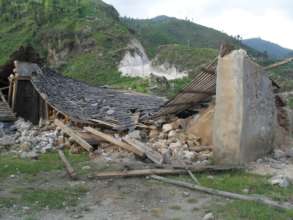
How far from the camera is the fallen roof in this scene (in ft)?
42.2

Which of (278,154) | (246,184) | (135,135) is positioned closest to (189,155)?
(135,135)

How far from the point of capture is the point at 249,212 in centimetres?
622

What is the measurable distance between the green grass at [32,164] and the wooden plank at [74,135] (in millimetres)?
229

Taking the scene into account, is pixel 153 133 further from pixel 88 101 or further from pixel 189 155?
pixel 88 101

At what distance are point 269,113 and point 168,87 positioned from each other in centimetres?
1787

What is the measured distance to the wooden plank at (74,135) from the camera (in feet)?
36.4

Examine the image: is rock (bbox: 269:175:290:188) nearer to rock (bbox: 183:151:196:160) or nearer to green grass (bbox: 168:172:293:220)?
green grass (bbox: 168:172:293:220)

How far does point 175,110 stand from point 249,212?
6591 mm

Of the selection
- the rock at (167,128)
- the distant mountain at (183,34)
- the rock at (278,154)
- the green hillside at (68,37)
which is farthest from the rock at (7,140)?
the distant mountain at (183,34)

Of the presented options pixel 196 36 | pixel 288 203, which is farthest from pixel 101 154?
pixel 196 36

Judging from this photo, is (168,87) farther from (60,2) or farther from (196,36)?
Result: (196,36)

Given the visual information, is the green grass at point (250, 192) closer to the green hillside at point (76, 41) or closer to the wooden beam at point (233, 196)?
the wooden beam at point (233, 196)

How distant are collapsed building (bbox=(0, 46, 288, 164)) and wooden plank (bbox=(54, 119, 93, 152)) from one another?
2cm

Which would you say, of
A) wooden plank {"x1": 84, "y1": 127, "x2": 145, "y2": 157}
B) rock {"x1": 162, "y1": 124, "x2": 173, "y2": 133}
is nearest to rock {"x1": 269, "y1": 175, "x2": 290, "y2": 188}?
wooden plank {"x1": 84, "y1": 127, "x2": 145, "y2": 157}
